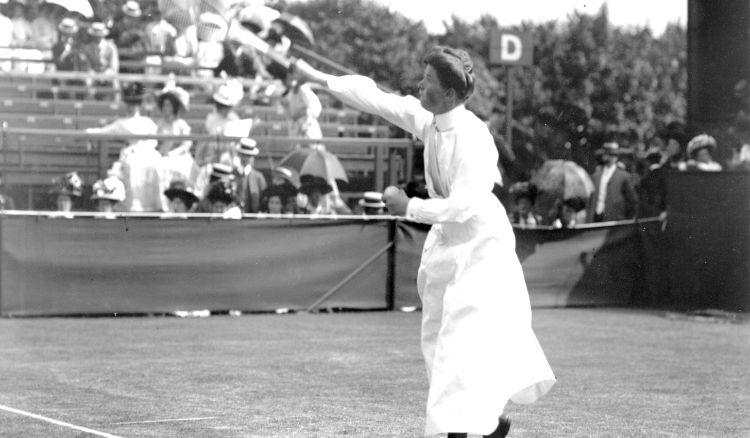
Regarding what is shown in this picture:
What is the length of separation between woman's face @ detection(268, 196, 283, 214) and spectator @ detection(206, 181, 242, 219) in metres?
0.56

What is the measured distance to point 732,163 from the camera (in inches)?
697

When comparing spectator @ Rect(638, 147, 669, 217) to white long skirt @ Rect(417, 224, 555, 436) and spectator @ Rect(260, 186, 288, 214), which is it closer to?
spectator @ Rect(260, 186, 288, 214)

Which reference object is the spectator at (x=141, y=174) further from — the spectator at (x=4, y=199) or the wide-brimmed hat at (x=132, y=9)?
the wide-brimmed hat at (x=132, y=9)

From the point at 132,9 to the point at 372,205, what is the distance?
7.63 meters

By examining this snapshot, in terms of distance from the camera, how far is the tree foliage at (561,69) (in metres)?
49.8

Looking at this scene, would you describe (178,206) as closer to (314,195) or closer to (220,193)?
(220,193)

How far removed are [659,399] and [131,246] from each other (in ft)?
23.6

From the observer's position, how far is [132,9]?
76.0 ft

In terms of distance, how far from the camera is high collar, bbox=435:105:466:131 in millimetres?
6664

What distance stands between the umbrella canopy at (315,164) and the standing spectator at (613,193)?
10.4 feet

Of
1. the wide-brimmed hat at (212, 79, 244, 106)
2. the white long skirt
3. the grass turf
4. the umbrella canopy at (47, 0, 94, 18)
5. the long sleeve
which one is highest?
the umbrella canopy at (47, 0, 94, 18)

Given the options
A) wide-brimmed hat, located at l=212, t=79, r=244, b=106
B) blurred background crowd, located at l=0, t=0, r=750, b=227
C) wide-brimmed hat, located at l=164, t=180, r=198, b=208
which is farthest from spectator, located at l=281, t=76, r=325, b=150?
wide-brimmed hat, located at l=164, t=180, r=198, b=208

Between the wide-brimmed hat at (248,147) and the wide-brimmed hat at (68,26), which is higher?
the wide-brimmed hat at (68,26)

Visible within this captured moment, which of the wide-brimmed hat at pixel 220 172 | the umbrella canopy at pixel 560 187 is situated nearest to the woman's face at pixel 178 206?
the wide-brimmed hat at pixel 220 172
